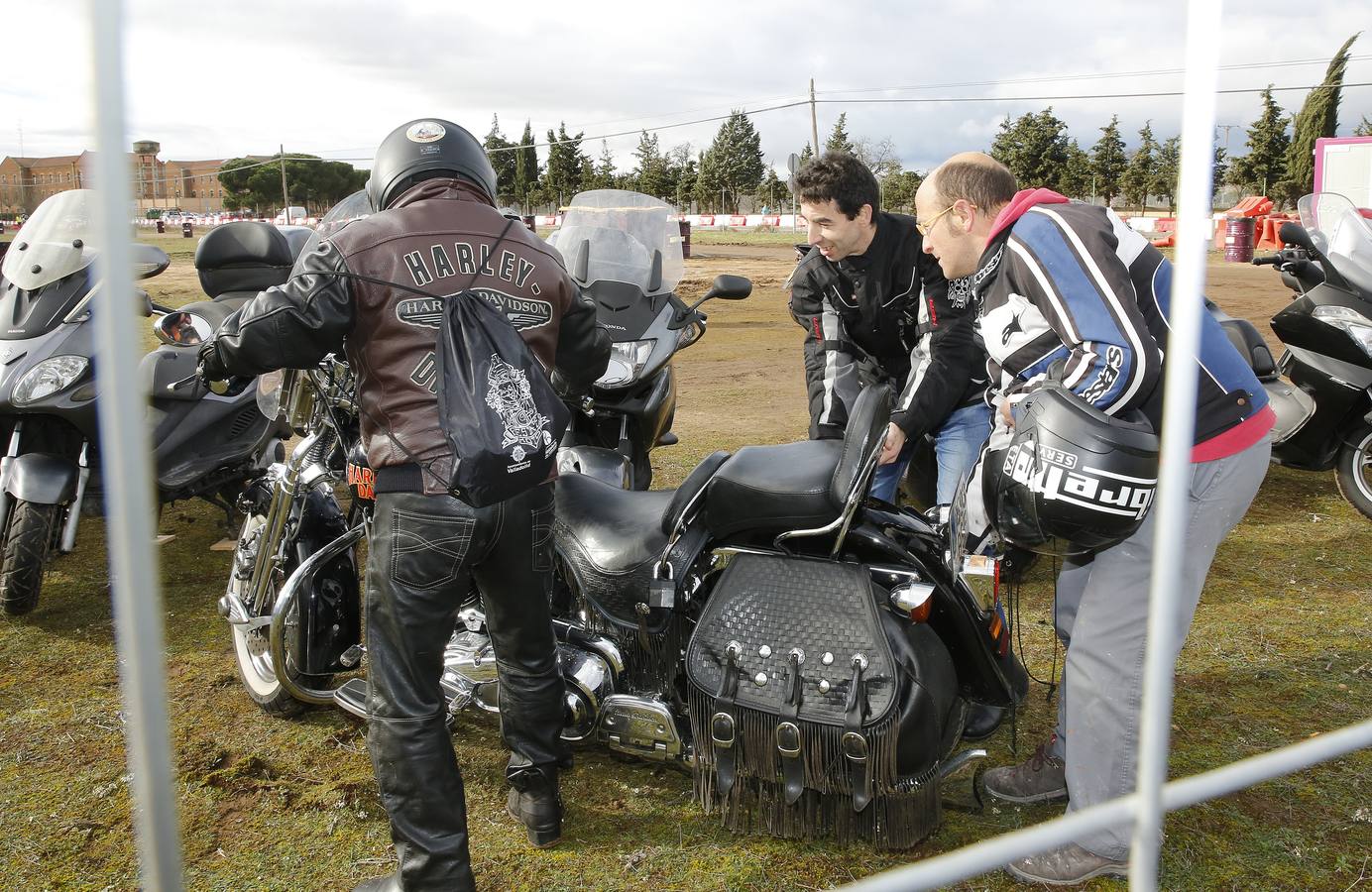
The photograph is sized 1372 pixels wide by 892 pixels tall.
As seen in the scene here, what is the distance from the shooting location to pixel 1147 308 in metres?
2.33

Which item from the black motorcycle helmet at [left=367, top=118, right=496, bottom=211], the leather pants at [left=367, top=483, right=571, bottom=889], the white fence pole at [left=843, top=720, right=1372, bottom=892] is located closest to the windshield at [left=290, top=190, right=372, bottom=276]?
the black motorcycle helmet at [left=367, top=118, right=496, bottom=211]

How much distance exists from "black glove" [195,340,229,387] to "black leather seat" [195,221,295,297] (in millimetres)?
772

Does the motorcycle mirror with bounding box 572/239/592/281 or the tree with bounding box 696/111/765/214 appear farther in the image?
the tree with bounding box 696/111/765/214

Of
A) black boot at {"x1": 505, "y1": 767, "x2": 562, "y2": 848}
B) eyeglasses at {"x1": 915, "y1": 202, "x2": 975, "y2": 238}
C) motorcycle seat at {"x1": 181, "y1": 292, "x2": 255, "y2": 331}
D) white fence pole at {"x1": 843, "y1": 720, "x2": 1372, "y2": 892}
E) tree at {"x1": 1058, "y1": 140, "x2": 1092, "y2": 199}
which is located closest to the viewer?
white fence pole at {"x1": 843, "y1": 720, "x2": 1372, "y2": 892}

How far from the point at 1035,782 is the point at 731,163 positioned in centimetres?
4220

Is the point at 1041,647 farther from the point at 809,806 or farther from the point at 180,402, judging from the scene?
the point at 180,402

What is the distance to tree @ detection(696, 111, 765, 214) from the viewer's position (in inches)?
1694

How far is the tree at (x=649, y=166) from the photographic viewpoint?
42.4m

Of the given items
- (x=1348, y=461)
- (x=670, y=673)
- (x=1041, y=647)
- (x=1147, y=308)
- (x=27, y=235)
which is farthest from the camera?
(x=1348, y=461)

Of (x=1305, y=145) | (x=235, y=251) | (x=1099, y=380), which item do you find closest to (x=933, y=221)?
(x=1099, y=380)

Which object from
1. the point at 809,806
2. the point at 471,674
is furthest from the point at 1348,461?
the point at 471,674

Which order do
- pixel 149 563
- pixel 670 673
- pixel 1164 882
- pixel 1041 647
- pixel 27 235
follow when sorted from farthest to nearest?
pixel 27 235 < pixel 1041 647 < pixel 670 673 < pixel 1164 882 < pixel 149 563

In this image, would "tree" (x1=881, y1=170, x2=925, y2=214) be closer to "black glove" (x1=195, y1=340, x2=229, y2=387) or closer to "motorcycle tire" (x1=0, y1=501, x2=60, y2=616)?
"motorcycle tire" (x1=0, y1=501, x2=60, y2=616)

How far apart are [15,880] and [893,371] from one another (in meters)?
3.26
